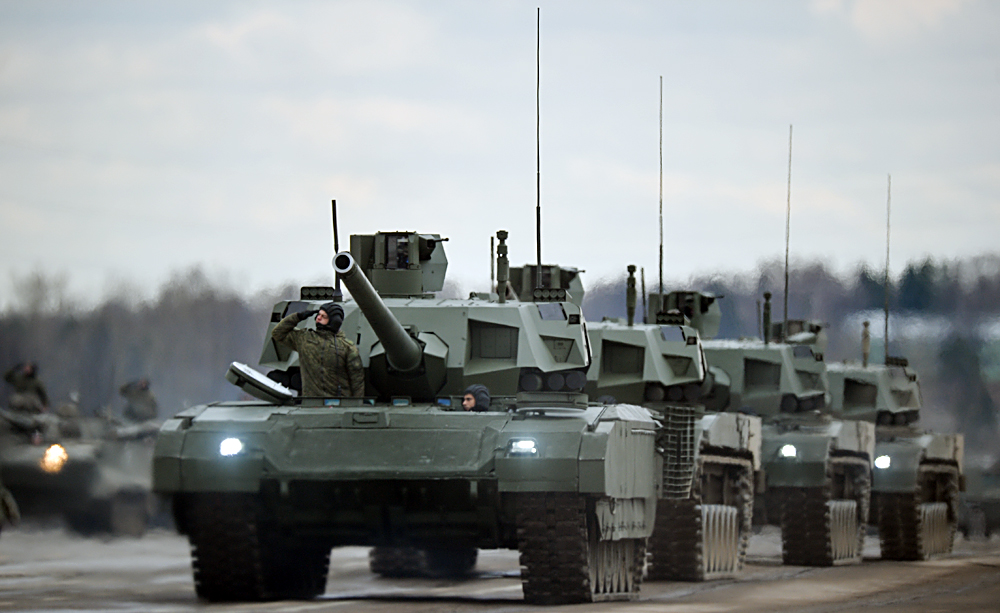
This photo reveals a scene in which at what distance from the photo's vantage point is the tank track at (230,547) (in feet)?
57.6

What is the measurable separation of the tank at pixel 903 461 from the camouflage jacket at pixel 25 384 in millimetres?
13700

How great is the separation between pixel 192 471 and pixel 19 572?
5553 mm

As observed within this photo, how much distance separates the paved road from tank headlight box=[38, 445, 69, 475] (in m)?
0.87

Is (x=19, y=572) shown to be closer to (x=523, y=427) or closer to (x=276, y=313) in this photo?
(x=276, y=313)

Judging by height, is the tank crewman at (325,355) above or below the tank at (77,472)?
above

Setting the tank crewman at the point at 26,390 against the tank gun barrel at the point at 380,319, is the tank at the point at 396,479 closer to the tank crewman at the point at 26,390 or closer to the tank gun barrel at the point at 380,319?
the tank gun barrel at the point at 380,319

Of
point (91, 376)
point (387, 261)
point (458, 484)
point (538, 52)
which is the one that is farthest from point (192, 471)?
point (91, 376)

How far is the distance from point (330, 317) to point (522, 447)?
307 cm

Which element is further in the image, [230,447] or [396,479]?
[230,447]

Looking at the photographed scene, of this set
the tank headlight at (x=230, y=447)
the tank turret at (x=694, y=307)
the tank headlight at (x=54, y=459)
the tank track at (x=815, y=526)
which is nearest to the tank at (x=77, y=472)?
the tank headlight at (x=54, y=459)

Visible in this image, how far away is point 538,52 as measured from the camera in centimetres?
2231

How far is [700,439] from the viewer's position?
23.0 m

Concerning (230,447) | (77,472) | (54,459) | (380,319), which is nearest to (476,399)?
(380,319)

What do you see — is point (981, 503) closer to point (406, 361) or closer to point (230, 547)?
point (406, 361)
